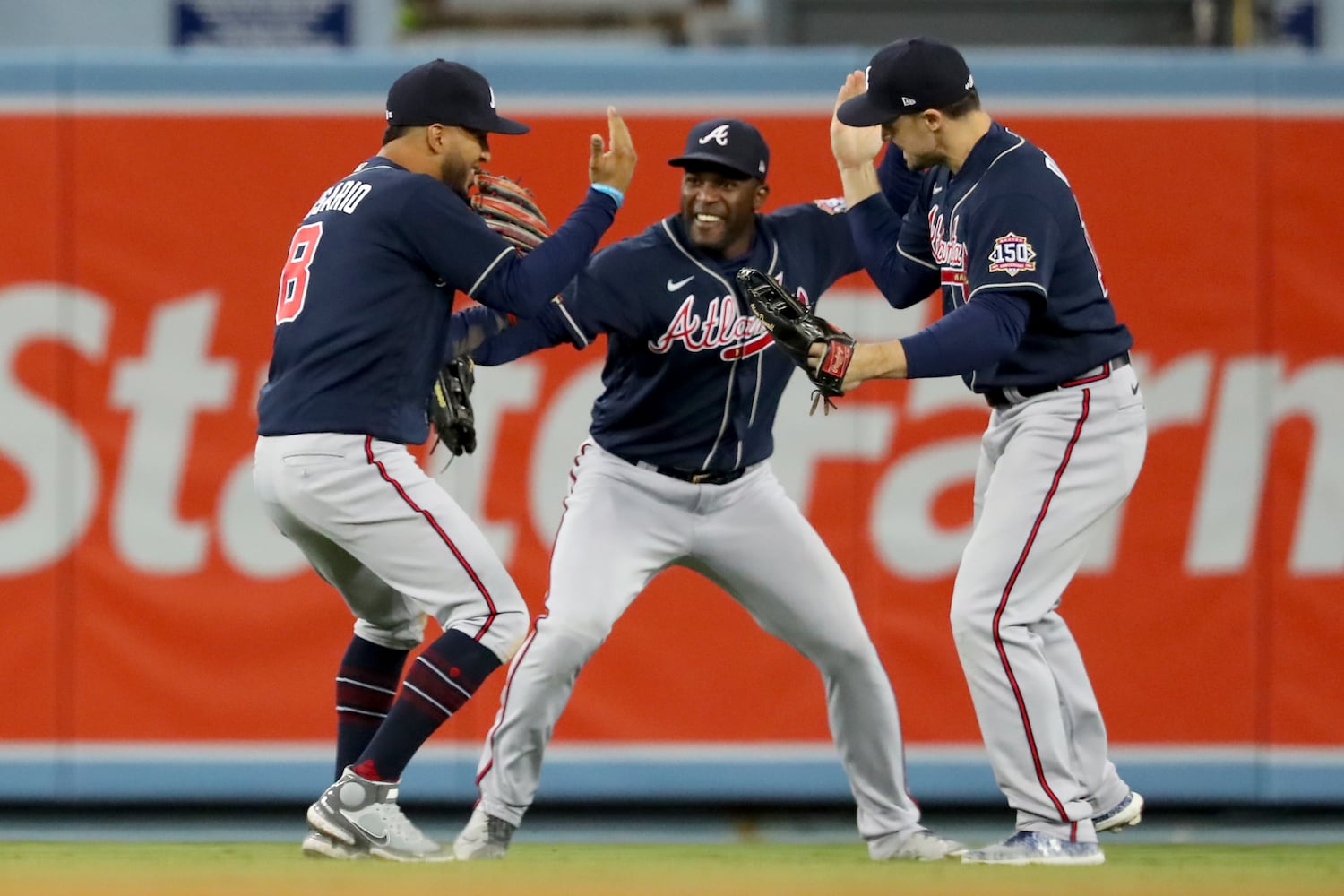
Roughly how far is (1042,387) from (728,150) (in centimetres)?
104

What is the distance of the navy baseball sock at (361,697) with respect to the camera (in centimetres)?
431

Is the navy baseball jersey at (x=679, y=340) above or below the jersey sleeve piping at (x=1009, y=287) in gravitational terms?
below

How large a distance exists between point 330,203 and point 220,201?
2346mm

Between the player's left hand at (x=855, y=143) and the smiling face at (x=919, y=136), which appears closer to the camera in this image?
the smiling face at (x=919, y=136)

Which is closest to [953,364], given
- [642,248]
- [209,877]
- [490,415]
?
[642,248]

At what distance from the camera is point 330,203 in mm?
4039

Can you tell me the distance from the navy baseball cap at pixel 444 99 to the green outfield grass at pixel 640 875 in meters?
1.68

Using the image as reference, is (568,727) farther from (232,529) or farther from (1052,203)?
(1052,203)

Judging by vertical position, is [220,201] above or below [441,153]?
below

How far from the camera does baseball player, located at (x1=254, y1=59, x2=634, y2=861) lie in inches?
154

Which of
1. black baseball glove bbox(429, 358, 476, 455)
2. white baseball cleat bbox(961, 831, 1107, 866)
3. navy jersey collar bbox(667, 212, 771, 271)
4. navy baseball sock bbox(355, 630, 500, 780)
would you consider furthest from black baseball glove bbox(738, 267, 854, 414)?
white baseball cleat bbox(961, 831, 1107, 866)

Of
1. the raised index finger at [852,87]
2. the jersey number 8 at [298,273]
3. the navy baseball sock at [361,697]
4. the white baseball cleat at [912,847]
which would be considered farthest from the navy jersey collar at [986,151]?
the navy baseball sock at [361,697]

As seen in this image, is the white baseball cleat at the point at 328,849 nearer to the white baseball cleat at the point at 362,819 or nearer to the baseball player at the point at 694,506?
the white baseball cleat at the point at 362,819

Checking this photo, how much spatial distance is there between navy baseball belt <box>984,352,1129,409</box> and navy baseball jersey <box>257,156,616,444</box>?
3.38 ft
